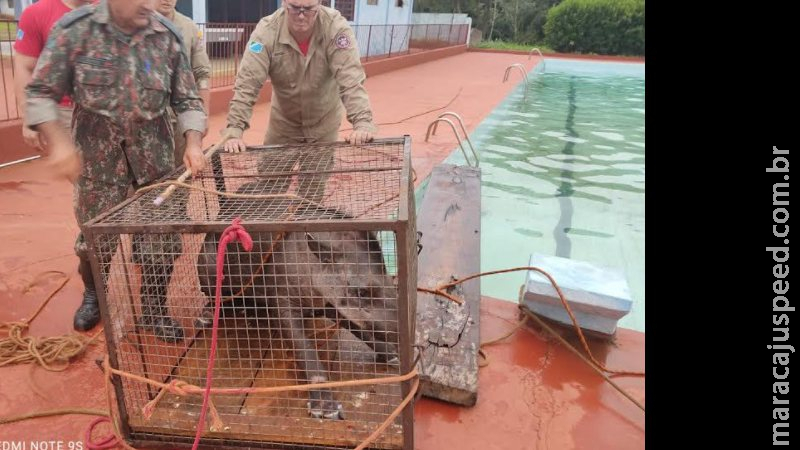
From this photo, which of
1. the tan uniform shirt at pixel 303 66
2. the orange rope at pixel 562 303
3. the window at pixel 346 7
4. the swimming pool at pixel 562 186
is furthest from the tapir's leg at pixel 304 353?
the window at pixel 346 7

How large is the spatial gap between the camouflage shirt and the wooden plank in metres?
1.38

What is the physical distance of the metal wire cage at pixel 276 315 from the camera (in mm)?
1766

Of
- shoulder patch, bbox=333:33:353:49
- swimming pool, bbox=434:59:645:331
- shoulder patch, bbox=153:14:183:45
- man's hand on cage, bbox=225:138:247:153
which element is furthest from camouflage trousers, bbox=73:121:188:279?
swimming pool, bbox=434:59:645:331

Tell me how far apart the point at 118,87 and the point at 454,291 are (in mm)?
1808

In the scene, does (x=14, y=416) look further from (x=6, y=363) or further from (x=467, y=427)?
(x=467, y=427)

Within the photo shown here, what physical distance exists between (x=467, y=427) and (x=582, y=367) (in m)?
0.76

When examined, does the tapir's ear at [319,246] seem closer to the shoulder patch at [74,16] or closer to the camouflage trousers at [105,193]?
the camouflage trousers at [105,193]

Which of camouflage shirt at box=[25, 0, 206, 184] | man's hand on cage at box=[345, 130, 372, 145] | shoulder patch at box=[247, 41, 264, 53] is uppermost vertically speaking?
shoulder patch at box=[247, 41, 264, 53]

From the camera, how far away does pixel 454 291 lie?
9.49 feet

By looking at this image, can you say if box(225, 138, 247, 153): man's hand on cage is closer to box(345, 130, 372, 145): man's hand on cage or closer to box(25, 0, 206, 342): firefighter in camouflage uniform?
box(25, 0, 206, 342): firefighter in camouflage uniform

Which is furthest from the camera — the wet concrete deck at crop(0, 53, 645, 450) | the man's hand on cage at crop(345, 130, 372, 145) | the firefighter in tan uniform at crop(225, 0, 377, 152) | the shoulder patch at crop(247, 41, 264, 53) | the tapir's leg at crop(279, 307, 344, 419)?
the shoulder patch at crop(247, 41, 264, 53)

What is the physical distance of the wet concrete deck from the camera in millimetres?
2139
